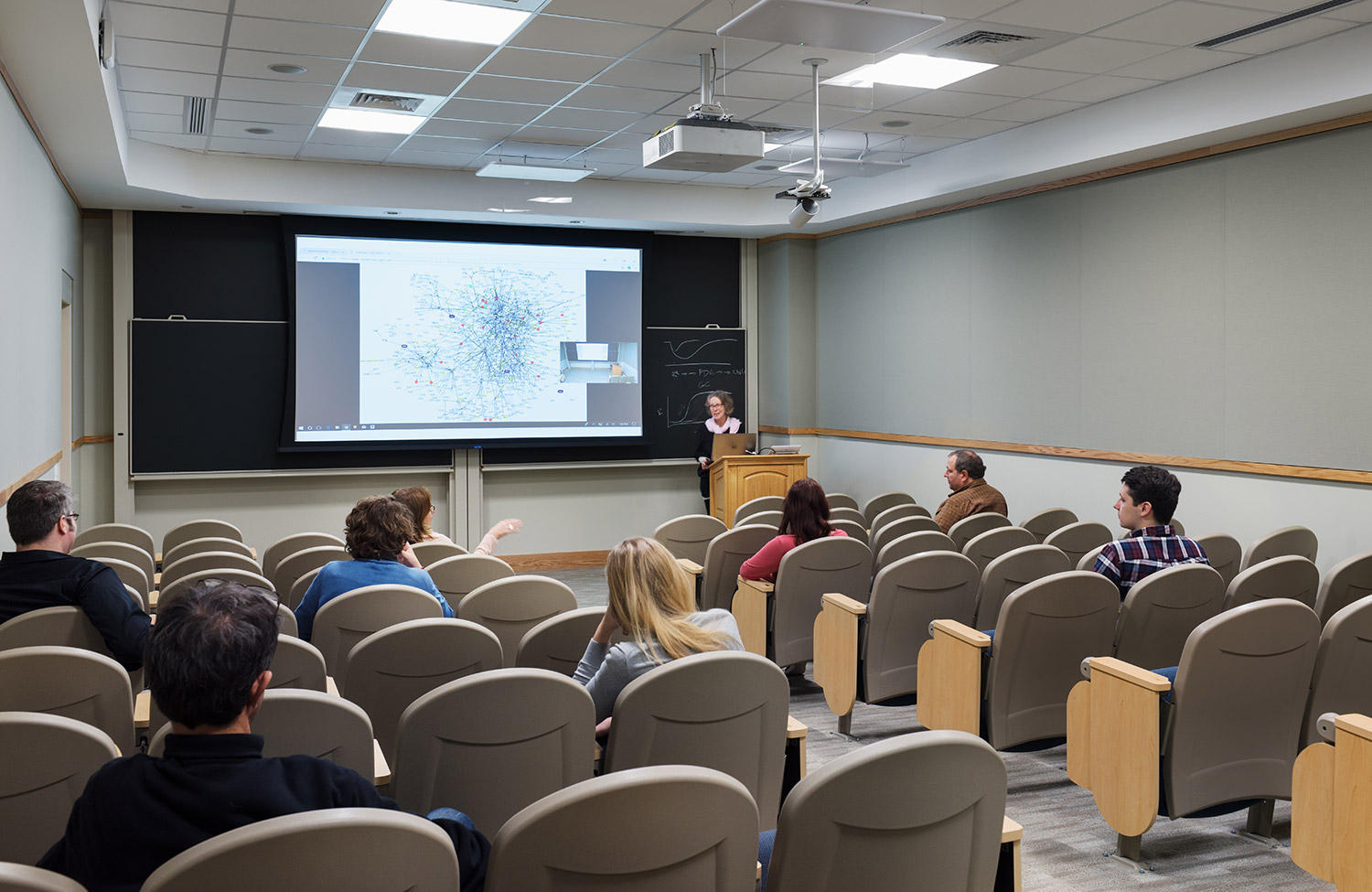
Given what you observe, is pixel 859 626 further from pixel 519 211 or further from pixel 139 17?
pixel 519 211

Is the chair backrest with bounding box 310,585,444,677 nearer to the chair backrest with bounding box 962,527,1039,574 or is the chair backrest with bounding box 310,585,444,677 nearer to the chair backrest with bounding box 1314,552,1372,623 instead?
the chair backrest with bounding box 962,527,1039,574

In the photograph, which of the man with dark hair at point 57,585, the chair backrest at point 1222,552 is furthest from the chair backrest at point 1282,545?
the man with dark hair at point 57,585

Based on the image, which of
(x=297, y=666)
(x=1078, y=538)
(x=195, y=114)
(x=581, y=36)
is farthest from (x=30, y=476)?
(x=1078, y=538)

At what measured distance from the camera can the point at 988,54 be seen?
606 centimetres

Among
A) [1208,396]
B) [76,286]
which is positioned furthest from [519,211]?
[1208,396]

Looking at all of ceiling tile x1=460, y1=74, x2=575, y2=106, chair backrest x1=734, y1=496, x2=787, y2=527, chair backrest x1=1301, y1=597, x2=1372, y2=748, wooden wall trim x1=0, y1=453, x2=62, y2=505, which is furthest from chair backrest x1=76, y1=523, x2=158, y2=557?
chair backrest x1=1301, y1=597, x2=1372, y2=748

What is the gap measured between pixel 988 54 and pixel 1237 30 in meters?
1.27

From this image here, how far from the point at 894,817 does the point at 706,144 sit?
4.66 metres

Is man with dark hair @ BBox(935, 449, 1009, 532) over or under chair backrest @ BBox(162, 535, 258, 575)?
over

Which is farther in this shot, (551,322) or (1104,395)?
(551,322)

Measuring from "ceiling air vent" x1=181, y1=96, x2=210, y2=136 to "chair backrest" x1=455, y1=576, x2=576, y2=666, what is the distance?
15.5 ft

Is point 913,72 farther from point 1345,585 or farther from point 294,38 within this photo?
point 1345,585

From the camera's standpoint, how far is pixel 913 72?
6.44m

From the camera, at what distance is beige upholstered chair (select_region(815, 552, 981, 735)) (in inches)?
178
